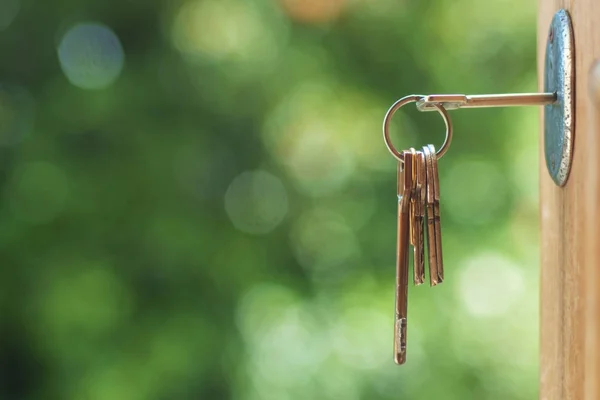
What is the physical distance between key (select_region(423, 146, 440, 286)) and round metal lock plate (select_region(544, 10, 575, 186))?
0.22ft

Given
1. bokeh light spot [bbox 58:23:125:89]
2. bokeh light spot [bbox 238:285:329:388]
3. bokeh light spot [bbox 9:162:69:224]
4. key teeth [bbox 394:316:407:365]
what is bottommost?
bokeh light spot [bbox 238:285:329:388]

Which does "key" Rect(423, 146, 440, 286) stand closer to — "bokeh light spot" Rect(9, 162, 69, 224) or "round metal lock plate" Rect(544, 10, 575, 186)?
"round metal lock plate" Rect(544, 10, 575, 186)

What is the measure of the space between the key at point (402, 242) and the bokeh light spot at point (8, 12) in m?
0.62

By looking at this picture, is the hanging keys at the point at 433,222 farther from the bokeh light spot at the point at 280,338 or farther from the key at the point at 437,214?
the bokeh light spot at the point at 280,338

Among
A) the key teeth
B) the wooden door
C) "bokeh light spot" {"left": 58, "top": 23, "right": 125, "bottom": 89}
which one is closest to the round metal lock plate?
the wooden door

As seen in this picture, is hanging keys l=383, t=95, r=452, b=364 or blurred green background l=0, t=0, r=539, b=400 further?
blurred green background l=0, t=0, r=539, b=400

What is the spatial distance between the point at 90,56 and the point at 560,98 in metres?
0.61

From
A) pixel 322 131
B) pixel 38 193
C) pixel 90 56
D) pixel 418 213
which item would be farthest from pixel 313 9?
pixel 418 213

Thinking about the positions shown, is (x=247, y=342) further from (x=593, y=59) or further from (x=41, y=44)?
(x=593, y=59)

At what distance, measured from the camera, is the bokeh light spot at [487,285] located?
84cm

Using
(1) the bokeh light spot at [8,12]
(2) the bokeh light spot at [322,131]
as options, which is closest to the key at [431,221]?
(2) the bokeh light spot at [322,131]

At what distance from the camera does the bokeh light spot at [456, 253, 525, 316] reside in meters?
0.84

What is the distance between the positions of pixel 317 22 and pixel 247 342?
0.39m

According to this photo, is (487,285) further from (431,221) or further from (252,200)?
(431,221)
